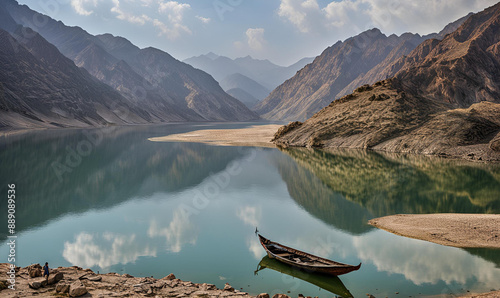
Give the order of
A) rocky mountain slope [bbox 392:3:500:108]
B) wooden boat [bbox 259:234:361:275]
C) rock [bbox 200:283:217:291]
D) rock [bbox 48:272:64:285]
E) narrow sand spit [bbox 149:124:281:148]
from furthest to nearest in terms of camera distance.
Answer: rocky mountain slope [bbox 392:3:500:108]
narrow sand spit [bbox 149:124:281:148]
wooden boat [bbox 259:234:361:275]
rock [bbox 200:283:217:291]
rock [bbox 48:272:64:285]

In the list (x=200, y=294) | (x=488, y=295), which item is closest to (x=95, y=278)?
(x=200, y=294)

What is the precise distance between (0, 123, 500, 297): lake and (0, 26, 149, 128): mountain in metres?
89.4

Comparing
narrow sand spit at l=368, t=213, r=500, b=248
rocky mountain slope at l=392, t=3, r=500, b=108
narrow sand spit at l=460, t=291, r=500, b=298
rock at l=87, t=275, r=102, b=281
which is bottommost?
narrow sand spit at l=460, t=291, r=500, b=298

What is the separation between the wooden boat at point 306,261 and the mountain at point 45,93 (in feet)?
403

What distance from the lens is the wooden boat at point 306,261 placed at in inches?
602

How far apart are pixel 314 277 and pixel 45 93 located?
17134 cm

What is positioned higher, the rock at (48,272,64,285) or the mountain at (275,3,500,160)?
the mountain at (275,3,500,160)

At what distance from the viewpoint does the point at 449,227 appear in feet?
73.7

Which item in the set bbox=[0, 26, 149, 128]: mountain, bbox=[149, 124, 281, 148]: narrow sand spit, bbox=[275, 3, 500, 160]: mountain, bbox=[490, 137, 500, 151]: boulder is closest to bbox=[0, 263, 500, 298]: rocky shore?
bbox=[490, 137, 500, 151]: boulder

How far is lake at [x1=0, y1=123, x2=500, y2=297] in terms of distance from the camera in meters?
16.7

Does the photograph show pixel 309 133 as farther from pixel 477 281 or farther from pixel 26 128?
pixel 26 128

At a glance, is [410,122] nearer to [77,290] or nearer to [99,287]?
[99,287]

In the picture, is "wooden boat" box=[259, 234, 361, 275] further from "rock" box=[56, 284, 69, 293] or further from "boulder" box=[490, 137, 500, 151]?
"boulder" box=[490, 137, 500, 151]

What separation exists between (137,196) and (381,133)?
52.7 metres
